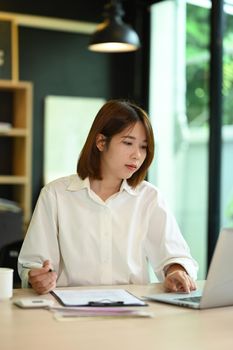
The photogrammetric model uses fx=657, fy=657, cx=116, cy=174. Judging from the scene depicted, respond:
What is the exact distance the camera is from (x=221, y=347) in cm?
154

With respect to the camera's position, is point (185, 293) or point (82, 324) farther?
point (185, 293)

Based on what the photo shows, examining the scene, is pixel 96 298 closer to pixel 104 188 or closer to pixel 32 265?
pixel 32 265

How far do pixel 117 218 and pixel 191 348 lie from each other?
96 cm

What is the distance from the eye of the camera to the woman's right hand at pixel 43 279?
2.06 metres

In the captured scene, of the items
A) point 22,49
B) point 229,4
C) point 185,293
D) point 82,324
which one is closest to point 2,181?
point 22,49

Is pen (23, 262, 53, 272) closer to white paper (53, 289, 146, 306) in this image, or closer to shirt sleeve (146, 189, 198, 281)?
white paper (53, 289, 146, 306)

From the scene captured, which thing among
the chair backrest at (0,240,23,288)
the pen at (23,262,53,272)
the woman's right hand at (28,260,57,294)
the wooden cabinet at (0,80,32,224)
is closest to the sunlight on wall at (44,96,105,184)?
the wooden cabinet at (0,80,32,224)

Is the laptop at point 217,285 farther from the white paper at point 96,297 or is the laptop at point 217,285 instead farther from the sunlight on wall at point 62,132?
the sunlight on wall at point 62,132

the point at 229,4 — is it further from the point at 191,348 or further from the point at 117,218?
the point at 191,348

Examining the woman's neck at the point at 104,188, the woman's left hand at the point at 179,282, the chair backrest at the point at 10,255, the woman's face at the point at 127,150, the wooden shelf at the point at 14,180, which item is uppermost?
the woman's face at the point at 127,150

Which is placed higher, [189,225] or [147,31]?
[147,31]

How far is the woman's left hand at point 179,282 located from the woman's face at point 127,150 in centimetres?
40

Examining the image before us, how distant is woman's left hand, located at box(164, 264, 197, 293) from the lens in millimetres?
2203

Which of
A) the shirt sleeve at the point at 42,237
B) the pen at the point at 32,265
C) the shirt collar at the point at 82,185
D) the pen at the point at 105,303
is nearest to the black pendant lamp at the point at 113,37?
the shirt collar at the point at 82,185
